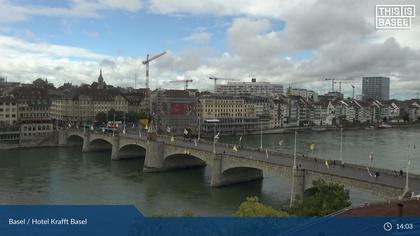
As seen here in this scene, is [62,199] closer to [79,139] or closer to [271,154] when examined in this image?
[271,154]

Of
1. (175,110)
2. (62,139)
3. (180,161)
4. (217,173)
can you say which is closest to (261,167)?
(217,173)

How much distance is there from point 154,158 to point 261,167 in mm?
16616

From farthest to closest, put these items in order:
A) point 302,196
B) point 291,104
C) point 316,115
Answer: point 316,115
point 291,104
point 302,196

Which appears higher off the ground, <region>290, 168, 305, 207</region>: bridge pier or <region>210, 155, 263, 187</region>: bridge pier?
<region>290, 168, 305, 207</region>: bridge pier

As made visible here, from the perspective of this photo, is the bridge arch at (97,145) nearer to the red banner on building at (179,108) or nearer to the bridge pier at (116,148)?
the bridge pier at (116,148)

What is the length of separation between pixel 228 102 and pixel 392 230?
116m

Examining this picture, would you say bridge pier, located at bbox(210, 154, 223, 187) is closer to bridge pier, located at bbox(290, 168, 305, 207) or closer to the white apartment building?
bridge pier, located at bbox(290, 168, 305, 207)

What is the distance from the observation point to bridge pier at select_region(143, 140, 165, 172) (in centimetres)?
5262

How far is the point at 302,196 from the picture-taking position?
34031mm

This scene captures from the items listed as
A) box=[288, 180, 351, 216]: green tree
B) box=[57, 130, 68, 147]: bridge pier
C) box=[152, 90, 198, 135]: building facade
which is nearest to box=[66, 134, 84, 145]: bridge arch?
box=[57, 130, 68, 147]: bridge pier

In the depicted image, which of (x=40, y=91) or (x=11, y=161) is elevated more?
(x=40, y=91)

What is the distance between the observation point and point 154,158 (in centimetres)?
5297

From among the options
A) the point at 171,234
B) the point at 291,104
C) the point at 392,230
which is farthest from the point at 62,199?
the point at 291,104
